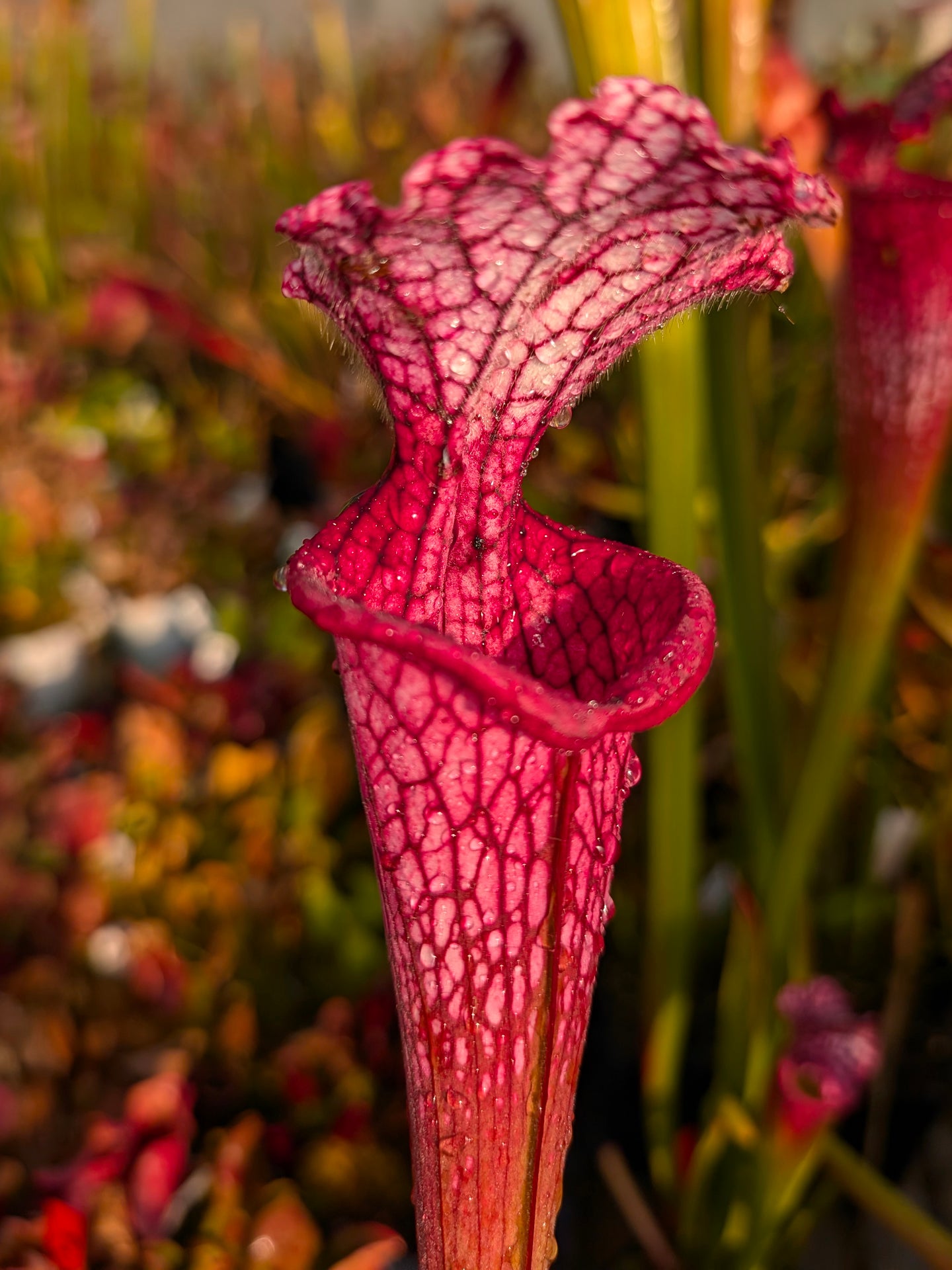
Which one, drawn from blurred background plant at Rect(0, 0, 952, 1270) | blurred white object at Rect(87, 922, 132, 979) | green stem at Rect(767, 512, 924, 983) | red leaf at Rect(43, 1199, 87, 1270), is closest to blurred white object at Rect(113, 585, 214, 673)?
blurred background plant at Rect(0, 0, 952, 1270)

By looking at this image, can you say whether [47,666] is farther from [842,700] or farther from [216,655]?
[842,700]

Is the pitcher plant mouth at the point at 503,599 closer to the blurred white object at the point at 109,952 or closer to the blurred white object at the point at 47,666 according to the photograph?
the blurred white object at the point at 109,952

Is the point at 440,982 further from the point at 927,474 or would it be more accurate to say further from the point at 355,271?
the point at 927,474

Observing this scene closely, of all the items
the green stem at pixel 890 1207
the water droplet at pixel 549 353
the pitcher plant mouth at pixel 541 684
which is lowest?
the green stem at pixel 890 1207

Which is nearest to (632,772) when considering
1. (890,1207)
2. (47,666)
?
(890,1207)

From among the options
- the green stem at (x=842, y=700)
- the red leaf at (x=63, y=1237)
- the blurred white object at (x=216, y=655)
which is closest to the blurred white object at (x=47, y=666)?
the blurred white object at (x=216, y=655)

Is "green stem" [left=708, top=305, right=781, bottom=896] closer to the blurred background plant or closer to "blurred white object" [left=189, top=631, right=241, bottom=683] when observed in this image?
the blurred background plant
